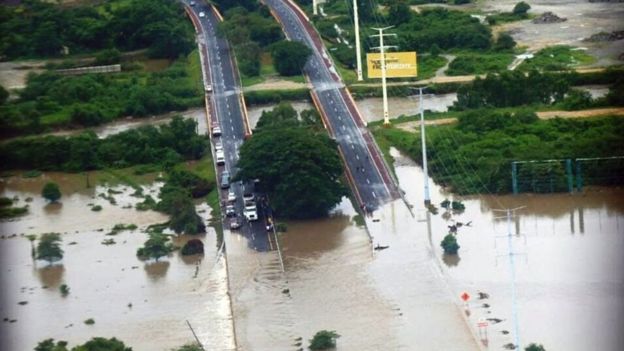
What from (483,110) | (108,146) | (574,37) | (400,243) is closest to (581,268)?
(400,243)

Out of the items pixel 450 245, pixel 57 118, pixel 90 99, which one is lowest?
pixel 450 245

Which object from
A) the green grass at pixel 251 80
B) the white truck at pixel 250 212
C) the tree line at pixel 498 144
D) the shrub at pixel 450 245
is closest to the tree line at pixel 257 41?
the green grass at pixel 251 80

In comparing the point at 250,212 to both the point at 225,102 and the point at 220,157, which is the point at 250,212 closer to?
the point at 220,157

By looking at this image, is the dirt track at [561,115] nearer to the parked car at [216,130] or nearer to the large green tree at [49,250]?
the parked car at [216,130]

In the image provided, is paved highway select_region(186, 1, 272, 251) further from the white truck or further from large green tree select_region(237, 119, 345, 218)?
large green tree select_region(237, 119, 345, 218)

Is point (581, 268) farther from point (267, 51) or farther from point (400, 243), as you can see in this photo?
point (267, 51)

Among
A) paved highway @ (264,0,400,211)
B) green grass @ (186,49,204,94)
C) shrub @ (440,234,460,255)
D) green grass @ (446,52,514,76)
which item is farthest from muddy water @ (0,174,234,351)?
green grass @ (446,52,514,76)

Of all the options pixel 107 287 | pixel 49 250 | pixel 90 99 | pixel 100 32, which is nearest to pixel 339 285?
pixel 107 287
